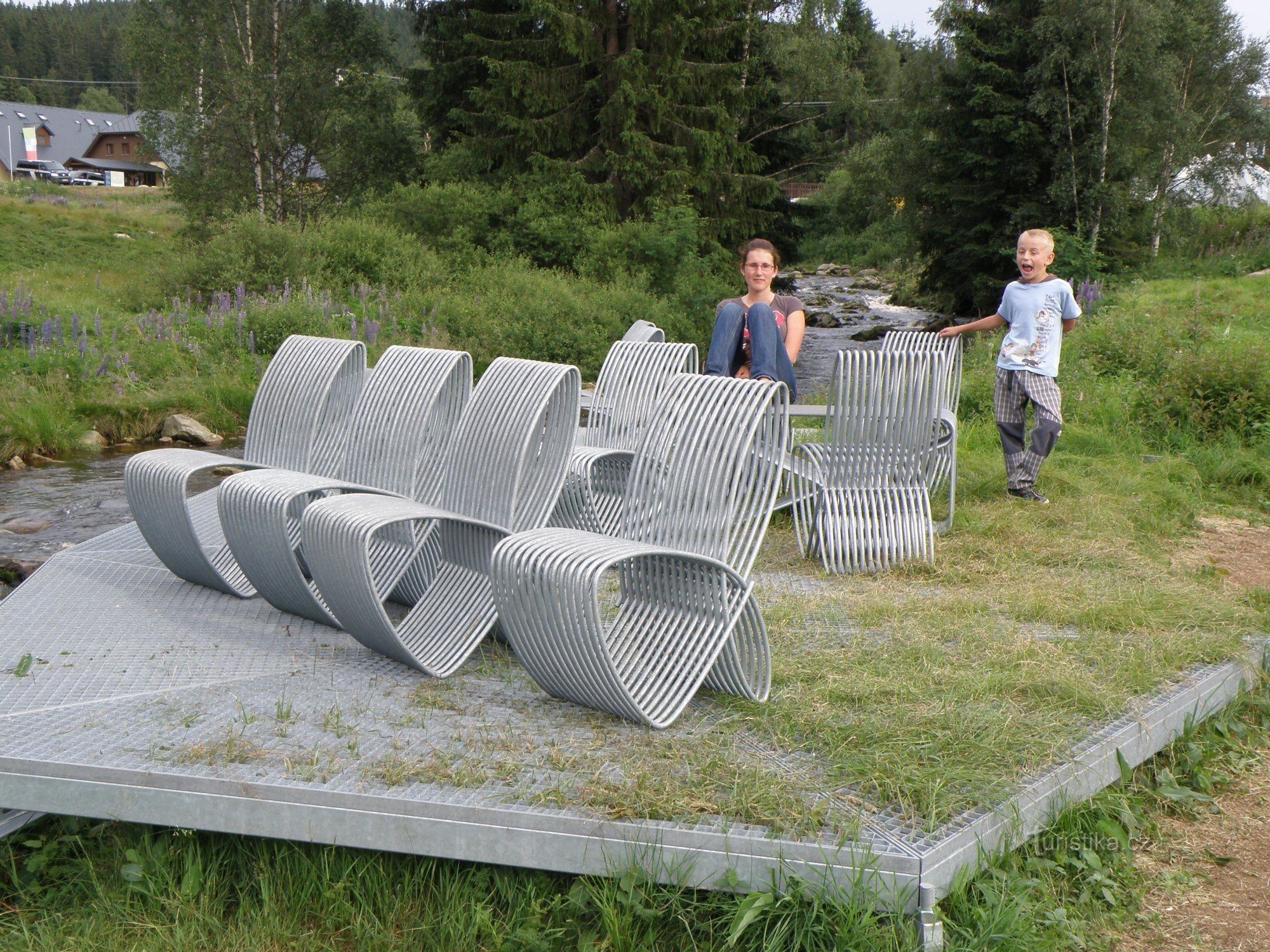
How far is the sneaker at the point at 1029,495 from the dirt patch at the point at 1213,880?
145 inches

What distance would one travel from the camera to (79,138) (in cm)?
10138

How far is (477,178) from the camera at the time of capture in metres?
27.5

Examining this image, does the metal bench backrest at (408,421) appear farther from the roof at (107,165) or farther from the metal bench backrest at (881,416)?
the roof at (107,165)

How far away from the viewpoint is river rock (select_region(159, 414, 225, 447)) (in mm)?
12062

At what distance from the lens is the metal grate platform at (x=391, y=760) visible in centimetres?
310

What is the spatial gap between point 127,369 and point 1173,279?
69.0ft

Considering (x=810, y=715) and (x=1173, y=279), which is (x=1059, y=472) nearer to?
(x=810, y=715)

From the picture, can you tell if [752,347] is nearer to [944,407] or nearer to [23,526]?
[944,407]

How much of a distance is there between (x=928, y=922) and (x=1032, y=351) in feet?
17.8

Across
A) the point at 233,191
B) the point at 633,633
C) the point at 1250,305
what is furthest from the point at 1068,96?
the point at 633,633

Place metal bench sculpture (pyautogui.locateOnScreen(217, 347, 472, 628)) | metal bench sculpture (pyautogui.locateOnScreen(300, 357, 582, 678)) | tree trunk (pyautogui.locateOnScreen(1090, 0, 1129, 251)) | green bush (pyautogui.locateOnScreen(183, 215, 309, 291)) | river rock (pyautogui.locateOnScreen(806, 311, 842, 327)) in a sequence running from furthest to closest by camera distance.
A: river rock (pyautogui.locateOnScreen(806, 311, 842, 327)), tree trunk (pyautogui.locateOnScreen(1090, 0, 1129, 251)), green bush (pyautogui.locateOnScreen(183, 215, 309, 291)), metal bench sculpture (pyautogui.locateOnScreen(217, 347, 472, 628)), metal bench sculpture (pyautogui.locateOnScreen(300, 357, 582, 678))

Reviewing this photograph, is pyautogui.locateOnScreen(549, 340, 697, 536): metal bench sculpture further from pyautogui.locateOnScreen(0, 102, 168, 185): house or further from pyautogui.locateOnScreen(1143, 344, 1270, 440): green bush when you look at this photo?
pyautogui.locateOnScreen(0, 102, 168, 185): house

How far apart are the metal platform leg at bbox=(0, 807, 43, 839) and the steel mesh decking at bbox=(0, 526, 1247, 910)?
0.55ft

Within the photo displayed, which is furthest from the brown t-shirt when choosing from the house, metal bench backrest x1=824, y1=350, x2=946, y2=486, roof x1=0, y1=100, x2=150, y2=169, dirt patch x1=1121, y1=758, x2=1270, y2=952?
roof x1=0, y1=100, x2=150, y2=169
